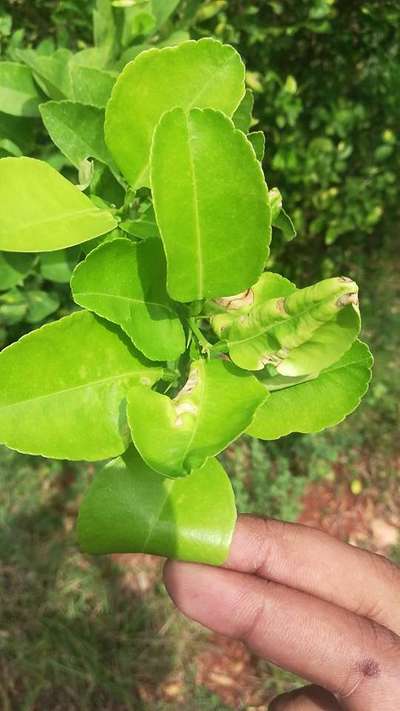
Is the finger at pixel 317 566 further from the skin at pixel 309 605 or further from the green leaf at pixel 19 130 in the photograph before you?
the green leaf at pixel 19 130

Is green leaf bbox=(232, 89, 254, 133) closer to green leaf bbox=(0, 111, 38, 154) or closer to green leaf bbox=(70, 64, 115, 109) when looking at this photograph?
green leaf bbox=(70, 64, 115, 109)

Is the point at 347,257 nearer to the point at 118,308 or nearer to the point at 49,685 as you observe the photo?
the point at 49,685

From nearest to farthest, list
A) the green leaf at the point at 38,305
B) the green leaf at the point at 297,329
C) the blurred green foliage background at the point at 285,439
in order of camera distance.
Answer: the green leaf at the point at 297,329
the green leaf at the point at 38,305
the blurred green foliage background at the point at 285,439

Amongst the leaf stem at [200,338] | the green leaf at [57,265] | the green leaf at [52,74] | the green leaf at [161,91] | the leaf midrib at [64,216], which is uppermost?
the green leaf at [161,91]

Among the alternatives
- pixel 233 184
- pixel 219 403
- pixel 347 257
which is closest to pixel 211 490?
pixel 219 403

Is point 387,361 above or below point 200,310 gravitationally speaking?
below

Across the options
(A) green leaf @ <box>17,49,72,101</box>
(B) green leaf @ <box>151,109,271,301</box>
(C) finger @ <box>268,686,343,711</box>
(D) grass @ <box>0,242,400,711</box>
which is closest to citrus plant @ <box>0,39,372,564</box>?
(B) green leaf @ <box>151,109,271,301</box>

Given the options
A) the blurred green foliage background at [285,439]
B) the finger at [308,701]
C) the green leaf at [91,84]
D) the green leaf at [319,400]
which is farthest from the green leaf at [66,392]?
the finger at [308,701]

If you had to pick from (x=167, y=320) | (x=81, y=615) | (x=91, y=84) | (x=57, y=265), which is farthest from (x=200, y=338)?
(x=81, y=615)
